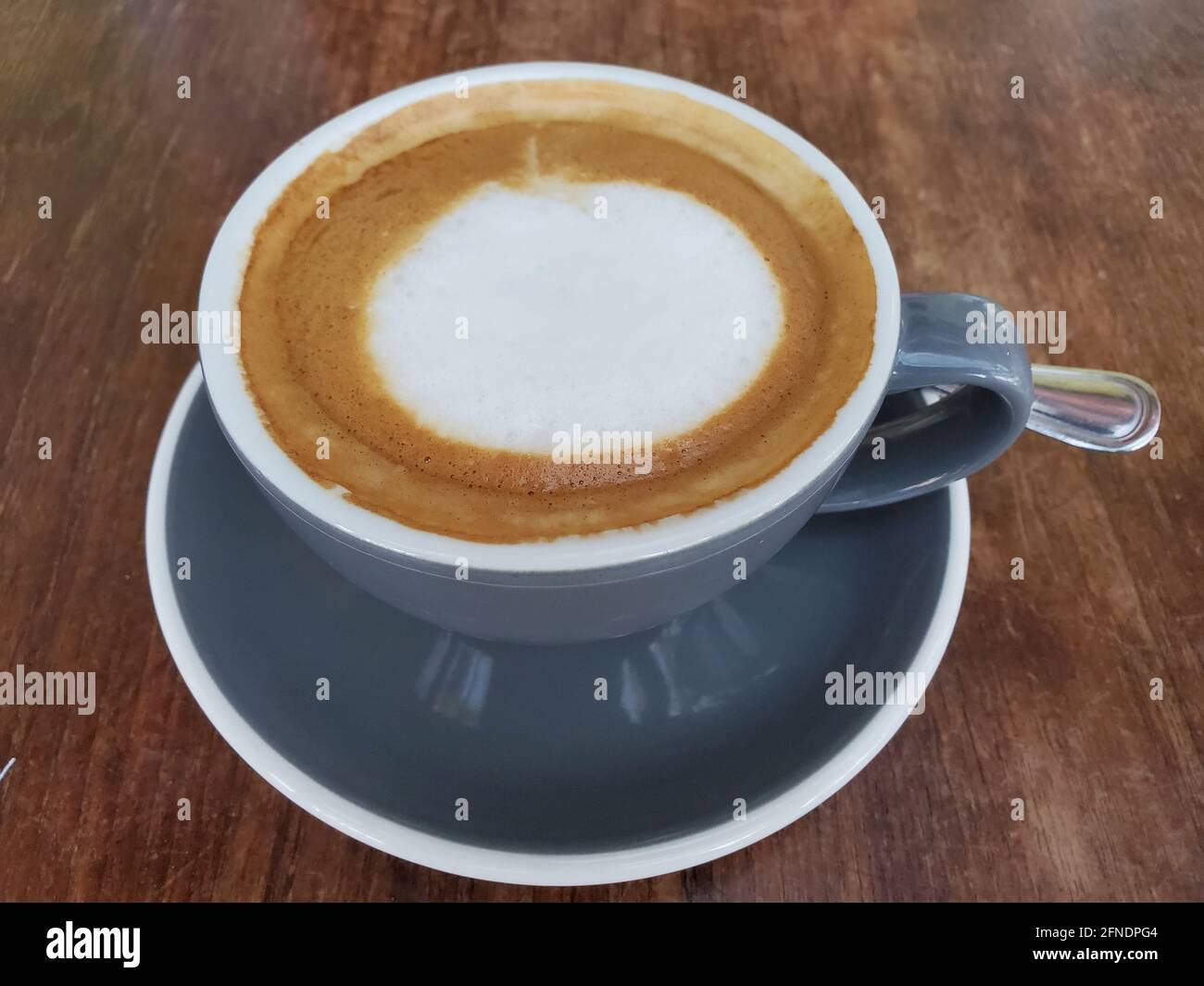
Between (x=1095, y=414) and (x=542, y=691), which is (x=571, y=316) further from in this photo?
(x=1095, y=414)

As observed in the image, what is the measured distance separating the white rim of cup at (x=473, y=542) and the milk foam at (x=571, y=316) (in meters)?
0.09

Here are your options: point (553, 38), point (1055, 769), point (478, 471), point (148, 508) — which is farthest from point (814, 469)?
point (553, 38)

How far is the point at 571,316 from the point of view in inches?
29.8

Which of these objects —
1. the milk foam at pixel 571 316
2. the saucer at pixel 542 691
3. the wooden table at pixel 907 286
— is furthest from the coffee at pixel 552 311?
the wooden table at pixel 907 286

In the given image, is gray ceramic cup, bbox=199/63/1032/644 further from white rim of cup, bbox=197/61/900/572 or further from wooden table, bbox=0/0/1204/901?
wooden table, bbox=0/0/1204/901

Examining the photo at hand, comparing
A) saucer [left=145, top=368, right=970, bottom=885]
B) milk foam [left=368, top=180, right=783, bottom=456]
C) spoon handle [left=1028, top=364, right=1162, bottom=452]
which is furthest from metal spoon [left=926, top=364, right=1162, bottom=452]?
milk foam [left=368, top=180, right=783, bottom=456]

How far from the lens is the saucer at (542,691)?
2.18 ft

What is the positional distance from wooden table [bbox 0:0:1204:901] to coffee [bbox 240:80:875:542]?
0.29 meters

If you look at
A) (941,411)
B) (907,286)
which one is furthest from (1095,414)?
(907,286)

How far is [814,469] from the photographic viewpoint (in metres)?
0.65

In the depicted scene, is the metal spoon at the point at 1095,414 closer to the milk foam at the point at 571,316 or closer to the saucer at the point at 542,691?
the saucer at the point at 542,691

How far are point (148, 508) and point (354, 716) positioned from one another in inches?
10.1

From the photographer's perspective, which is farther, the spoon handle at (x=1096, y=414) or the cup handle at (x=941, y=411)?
the spoon handle at (x=1096, y=414)
